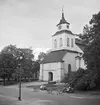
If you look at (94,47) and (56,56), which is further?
(56,56)

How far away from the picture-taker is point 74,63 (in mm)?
53594

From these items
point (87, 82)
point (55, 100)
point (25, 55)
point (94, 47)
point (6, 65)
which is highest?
point (25, 55)

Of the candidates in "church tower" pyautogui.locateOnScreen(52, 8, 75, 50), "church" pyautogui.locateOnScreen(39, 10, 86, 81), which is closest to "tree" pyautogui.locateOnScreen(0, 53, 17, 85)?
"church" pyautogui.locateOnScreen(39, 10, 86, 81)

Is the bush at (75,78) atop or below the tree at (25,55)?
below

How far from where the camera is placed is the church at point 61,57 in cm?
4900

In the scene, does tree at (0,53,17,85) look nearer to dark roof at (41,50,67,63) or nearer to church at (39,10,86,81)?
church at (39,10,86,81)

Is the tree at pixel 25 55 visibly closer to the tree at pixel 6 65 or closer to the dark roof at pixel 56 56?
the tree at pixel 6 65

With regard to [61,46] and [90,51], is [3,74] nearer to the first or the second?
[61,46]

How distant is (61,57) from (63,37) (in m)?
9.10

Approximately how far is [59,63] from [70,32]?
15137 mm

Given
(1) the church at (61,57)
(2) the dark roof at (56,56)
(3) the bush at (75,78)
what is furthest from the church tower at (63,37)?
(3) the bush at (75,78)

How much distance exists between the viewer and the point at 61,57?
49125 millimetres

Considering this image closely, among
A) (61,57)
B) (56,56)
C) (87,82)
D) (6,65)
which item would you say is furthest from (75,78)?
(6,65)

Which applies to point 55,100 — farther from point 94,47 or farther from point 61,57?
point 61,57
